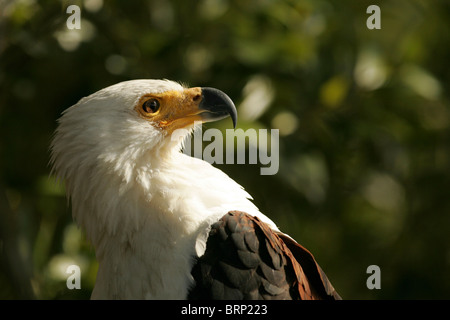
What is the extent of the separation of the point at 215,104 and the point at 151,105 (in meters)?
0.35

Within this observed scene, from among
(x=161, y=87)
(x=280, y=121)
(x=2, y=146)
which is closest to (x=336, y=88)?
(x=280, y=121)

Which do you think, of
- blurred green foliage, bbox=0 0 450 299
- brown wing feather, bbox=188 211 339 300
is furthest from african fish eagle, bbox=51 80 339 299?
blurred green foliage, bbox=0 0 450 299

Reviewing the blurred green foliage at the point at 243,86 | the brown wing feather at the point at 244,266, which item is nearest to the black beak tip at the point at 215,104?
the brown wing feather at the point at 244,266

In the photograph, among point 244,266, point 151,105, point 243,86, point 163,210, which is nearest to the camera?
point 244,266

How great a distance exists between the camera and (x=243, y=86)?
187 inches

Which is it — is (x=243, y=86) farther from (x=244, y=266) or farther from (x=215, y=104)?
(x=244, y=266)

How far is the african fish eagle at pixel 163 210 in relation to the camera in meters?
2.66

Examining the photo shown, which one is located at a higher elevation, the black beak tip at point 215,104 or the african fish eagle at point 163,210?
the black beak tip at point 215,104

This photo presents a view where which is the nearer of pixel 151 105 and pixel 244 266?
pixel 244 266

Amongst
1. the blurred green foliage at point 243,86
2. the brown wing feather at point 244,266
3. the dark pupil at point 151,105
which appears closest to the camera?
the brown wing feather at point 244,266

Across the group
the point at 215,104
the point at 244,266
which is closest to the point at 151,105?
the point at 215,104

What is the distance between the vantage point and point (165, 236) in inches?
107

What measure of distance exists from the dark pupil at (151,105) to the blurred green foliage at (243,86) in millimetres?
1355

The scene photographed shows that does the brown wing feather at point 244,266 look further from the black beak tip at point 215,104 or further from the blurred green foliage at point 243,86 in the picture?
the blurred green foliage at point 243,86
